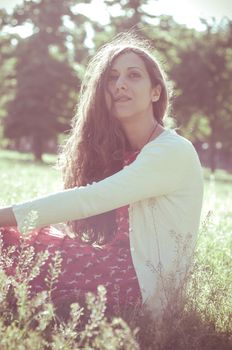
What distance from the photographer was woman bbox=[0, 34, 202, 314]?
3701 millimetres

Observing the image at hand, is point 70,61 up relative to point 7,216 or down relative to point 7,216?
down

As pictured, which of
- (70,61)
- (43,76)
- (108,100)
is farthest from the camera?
(70,61)

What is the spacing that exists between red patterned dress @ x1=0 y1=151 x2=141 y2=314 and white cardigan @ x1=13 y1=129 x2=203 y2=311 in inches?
3.5

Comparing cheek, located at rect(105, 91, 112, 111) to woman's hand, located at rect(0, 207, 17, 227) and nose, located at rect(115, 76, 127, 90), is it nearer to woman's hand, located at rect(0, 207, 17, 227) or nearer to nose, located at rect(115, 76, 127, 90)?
nose, located at rect(115, 76, 127, 90)

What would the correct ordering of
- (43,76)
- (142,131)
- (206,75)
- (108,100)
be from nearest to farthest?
(142,131), (108,100), (43,76), (206,75)

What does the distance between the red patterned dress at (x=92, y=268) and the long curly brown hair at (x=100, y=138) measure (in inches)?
19.5

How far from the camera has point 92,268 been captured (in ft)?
12.9

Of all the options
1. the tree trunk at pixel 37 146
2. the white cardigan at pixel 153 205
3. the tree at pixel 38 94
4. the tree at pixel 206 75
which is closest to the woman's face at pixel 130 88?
the white cardigan at pixel 153 205

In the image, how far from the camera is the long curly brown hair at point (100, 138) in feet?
15.1

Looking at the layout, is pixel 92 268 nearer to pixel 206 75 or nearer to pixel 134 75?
pixel 134 75

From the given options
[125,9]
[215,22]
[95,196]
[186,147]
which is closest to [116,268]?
[95,196]

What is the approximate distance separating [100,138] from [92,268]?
52.4 inches

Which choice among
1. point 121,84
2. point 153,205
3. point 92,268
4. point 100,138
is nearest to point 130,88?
point 121,84

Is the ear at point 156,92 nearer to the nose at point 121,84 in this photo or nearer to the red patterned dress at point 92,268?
the nose at point 121,84
